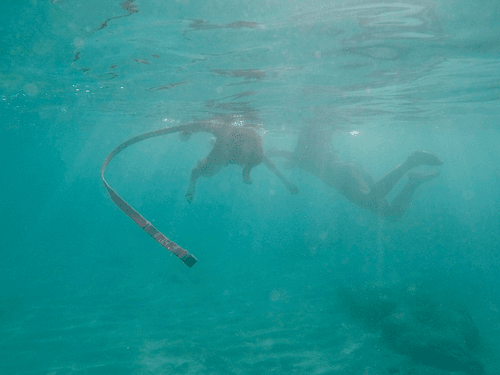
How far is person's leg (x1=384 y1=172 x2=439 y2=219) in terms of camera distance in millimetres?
10117

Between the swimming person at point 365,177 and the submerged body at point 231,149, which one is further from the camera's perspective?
the swimming person at point 365,177

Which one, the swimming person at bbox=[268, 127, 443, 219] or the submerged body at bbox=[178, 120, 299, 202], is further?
the swimming person at bbox=[268, 127, 443, 219]

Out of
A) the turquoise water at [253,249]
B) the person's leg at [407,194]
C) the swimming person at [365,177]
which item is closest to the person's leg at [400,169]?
the swimming person at [365,177]

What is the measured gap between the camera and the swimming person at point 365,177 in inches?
→ 398

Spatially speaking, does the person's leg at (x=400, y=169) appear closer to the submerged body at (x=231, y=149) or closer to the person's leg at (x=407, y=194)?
the person's leg at (x=407, y=194)

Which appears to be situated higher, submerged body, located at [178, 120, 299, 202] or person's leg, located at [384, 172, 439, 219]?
submerged body, located at [178, 120, 299, 202]

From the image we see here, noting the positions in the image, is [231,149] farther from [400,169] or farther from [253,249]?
[253,249]

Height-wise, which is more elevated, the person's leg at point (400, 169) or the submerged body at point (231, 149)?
the submerged body at point (231, 149)

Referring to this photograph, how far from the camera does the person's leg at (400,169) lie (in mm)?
9727

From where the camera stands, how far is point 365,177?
1213 centimetres

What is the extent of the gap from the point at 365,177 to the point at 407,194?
2070 mm

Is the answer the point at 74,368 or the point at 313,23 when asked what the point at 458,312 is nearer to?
the point at 313,23

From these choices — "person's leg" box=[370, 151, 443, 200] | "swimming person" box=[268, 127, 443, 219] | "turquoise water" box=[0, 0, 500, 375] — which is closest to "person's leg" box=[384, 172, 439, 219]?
"swimming person" box=[268, 127, 443, 219]

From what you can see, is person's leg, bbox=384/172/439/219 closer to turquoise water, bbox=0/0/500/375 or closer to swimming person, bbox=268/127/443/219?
swimming person, bbox=268/127/443/219
